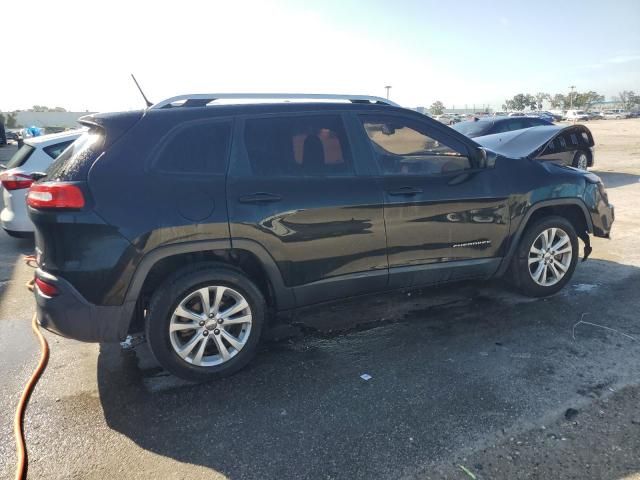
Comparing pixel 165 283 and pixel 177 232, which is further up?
pixel 177 232

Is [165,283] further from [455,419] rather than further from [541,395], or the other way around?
[541,395]

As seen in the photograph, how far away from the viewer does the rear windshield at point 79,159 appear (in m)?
2.89

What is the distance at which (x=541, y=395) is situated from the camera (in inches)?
115

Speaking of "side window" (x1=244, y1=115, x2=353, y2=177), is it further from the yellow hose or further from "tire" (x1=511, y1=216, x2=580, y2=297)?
the yellow hose

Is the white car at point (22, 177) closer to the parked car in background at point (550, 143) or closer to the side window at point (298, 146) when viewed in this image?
the side window at point (298, 146)

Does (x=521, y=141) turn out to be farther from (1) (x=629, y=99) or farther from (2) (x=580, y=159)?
(1) (x=629, y=99)

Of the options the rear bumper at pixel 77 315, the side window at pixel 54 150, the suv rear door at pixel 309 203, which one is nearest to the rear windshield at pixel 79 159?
the rear bumper at pixel 77 315

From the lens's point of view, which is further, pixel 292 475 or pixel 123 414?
pixel 123 414

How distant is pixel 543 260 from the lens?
14.4ft

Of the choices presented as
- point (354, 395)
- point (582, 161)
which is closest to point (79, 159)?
point (354, 395)

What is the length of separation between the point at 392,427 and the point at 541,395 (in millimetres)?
1024

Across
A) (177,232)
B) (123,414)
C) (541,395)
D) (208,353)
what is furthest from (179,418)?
(541,395)

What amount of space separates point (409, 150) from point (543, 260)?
178cm

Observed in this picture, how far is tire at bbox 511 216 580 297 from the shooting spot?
169 inches
